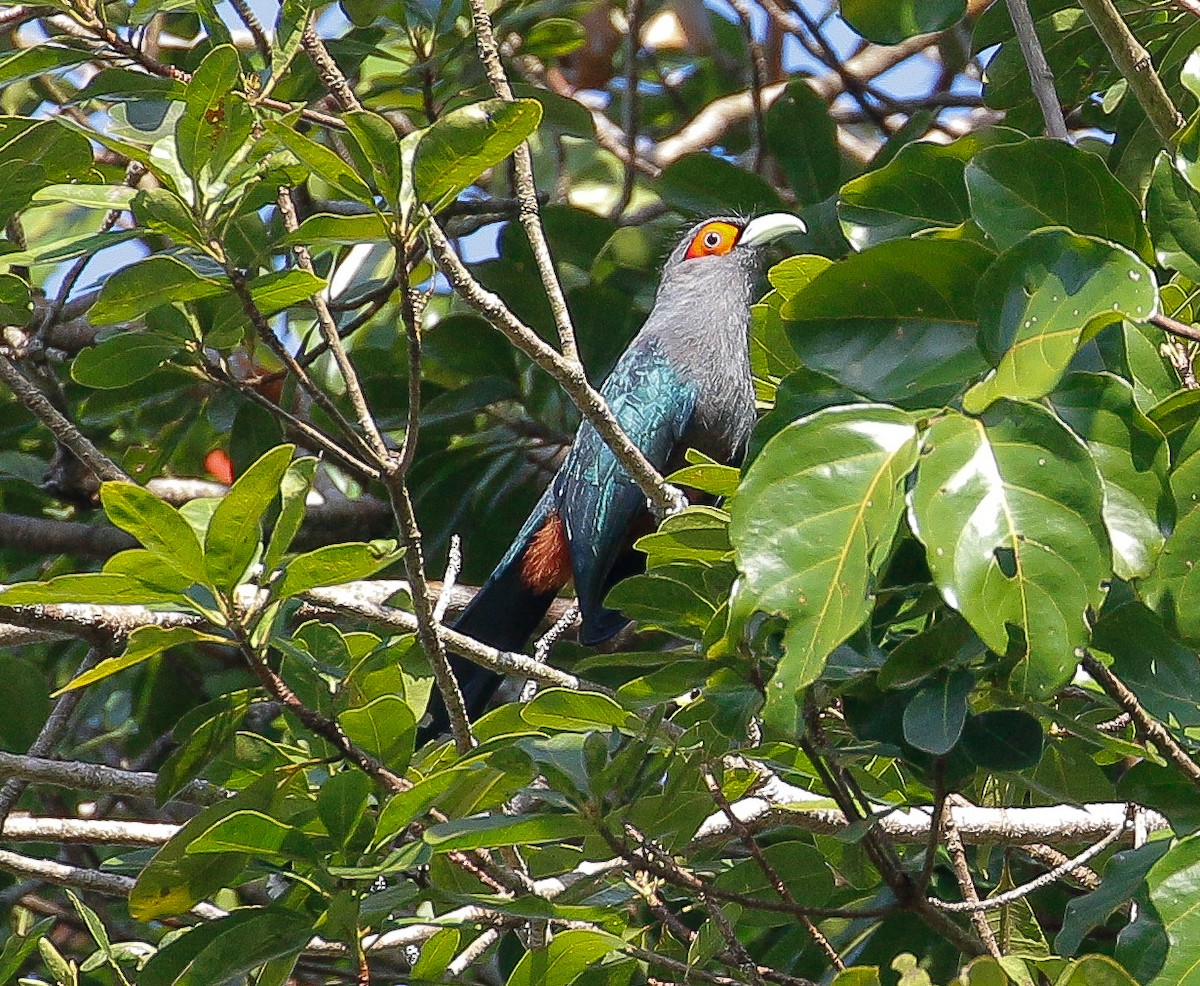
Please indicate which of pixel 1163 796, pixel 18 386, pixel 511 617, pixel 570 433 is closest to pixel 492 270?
pixel 570 433

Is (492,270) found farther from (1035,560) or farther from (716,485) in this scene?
(1035,560)

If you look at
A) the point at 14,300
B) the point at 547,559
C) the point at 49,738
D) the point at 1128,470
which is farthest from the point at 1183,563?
the point at 547,559

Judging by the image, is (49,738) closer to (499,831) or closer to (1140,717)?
(499,831)

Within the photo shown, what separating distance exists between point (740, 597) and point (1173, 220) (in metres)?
0.72

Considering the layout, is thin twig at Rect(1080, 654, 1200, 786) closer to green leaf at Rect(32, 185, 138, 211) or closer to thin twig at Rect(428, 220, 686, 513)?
thin twig at Rect(428, 220, 686, 513)

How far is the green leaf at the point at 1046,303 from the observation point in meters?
1.38

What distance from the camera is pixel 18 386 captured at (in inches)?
108

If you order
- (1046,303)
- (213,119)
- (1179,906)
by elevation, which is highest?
(213,119)

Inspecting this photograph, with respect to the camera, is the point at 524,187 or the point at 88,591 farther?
the point at 524,187

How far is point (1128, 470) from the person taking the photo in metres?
1.47

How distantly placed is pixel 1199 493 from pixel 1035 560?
273 mm

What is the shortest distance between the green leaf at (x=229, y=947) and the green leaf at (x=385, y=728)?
0.80ft

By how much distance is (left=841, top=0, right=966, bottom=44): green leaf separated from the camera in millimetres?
2787

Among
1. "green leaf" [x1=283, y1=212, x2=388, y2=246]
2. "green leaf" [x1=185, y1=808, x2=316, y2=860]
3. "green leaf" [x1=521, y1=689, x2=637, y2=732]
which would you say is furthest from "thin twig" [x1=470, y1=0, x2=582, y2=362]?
"green leaf" [x1=185, y1=808, x2=316, y2=860]
